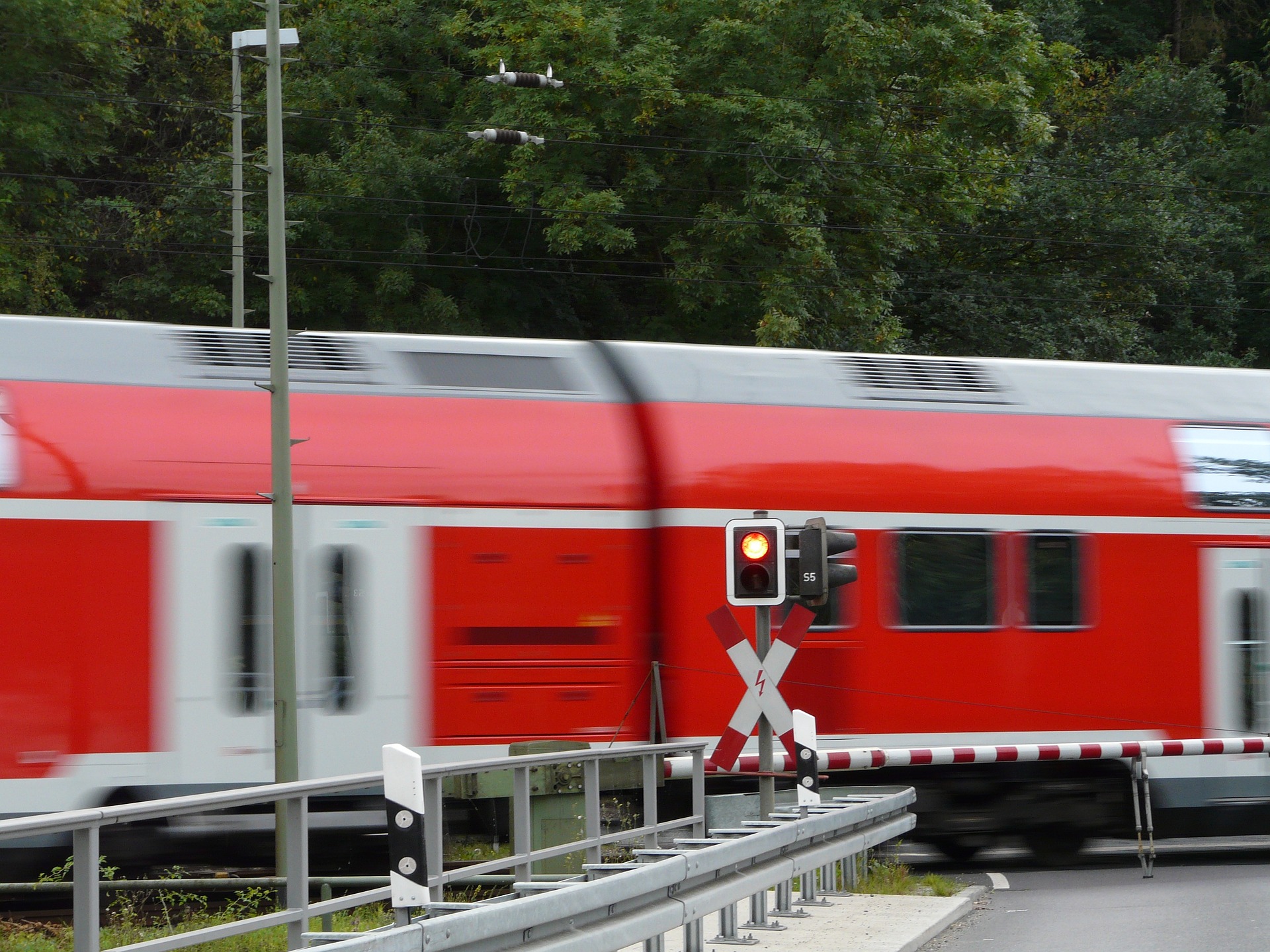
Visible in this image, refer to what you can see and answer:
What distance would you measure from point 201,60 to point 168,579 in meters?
32.5

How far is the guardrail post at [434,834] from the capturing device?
286 inches

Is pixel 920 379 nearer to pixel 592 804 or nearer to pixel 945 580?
pixel 945 580

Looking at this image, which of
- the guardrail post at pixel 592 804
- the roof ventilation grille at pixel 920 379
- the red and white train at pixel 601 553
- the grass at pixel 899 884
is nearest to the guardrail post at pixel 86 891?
the guardrail post at pixel 592 804

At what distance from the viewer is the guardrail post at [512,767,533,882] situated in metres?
7.96

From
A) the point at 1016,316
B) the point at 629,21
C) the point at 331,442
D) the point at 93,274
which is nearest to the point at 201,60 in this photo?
the point at 93,274

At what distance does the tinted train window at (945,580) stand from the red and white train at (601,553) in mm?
26

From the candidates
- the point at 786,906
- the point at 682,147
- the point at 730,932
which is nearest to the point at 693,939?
the point at 730,932

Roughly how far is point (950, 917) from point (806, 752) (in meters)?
1.40

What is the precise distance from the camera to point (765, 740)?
10.5 m

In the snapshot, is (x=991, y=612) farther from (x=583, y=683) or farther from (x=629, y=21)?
(x=629, y=21)

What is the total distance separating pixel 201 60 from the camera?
4162 centimetres

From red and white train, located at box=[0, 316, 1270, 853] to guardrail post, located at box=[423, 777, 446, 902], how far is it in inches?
171

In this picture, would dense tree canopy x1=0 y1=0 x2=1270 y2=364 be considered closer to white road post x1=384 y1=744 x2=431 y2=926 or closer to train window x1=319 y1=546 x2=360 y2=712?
train window x1=319 y1=546 x2=360 y2=712

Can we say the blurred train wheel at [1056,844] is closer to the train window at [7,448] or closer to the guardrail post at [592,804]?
the guardrail post at [592,804]
